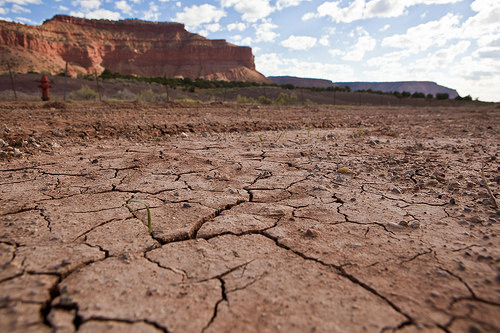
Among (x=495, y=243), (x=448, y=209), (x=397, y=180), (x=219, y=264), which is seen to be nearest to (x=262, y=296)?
(x=219, y=264)

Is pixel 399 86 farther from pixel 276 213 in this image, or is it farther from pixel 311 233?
pixel 311 233

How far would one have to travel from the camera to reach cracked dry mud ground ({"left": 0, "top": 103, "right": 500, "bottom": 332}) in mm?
1123

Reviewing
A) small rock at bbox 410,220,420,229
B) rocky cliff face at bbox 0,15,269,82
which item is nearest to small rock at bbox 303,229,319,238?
small rock at bbox 410,220,420,229

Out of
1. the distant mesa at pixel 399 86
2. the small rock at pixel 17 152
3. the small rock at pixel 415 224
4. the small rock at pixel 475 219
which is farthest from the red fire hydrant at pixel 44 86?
the distant mesa at pixel 399 86

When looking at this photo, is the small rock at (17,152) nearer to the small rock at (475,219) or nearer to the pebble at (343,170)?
the pebble at (343,170)

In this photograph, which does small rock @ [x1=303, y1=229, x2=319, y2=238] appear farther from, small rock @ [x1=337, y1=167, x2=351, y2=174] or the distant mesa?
the distant mesa

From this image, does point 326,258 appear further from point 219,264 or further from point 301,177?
point 301,177

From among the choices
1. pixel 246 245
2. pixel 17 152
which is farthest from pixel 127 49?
pixel 246 245

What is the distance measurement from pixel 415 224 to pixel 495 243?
1.31 ft

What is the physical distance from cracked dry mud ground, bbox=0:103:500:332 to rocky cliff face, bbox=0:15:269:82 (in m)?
52.9

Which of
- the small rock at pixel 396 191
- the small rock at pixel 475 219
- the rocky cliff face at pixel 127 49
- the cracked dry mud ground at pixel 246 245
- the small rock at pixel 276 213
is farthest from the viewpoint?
the rocky cliff face at pixel 127 49

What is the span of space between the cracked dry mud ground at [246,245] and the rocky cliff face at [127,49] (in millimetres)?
52873

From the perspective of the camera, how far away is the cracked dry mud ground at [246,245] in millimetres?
1123

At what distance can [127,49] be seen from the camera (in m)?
64.2
